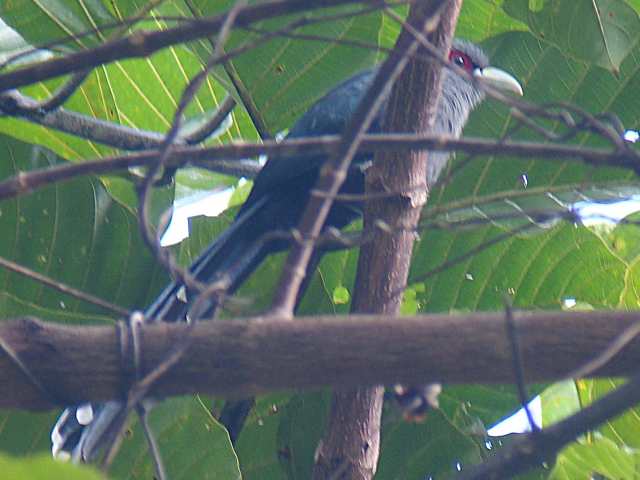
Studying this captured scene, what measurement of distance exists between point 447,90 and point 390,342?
6.61 feet

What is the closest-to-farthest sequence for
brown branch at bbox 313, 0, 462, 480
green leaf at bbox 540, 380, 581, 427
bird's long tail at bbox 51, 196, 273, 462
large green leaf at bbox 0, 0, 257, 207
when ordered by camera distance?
bird's long tail at bbox 51, 196, 273, 462
brown branch at bbox 313, 0, 462, 480
green leaf at bbox 540, 380, 581, 427
large green leaf at bbox 0, 0, 257, 207

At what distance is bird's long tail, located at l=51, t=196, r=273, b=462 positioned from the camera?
76.8 inches

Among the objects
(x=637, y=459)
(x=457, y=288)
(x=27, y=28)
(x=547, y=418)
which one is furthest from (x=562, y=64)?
(x=27, y=28)

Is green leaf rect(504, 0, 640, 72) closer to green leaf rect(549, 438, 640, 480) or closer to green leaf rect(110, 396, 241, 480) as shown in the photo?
green leaf rect(549, 438, 640, 480)

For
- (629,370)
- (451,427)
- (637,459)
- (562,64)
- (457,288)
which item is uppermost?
(562,64)

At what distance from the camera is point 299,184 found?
119 inches

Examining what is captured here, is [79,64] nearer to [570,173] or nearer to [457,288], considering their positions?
[457,288]

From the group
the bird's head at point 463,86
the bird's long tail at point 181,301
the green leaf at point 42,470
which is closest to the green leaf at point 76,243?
the bird's long tail at point 181,301

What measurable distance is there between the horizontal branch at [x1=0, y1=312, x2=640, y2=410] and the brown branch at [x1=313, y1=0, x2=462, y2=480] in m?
0.70

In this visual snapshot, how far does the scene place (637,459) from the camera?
2109 mm

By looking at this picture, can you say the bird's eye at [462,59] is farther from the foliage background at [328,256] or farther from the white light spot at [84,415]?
the white light spot at [84,415]

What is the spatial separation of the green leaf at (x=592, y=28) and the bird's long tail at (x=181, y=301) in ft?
2.58

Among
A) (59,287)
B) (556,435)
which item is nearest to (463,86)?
(59,287)

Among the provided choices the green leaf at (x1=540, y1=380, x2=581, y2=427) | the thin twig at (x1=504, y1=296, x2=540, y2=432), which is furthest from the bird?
the thin twig at (x1=504, y1=296, x2=540, y2=432)
